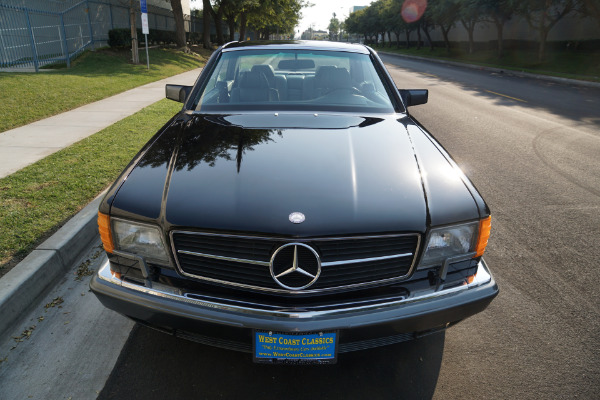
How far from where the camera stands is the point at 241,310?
6.17 ft

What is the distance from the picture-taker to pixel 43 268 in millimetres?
3008

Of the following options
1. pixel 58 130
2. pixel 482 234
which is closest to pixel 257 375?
pixel 482 234

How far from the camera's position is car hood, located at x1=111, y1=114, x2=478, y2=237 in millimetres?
1903

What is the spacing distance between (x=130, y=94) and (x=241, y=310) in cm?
1145

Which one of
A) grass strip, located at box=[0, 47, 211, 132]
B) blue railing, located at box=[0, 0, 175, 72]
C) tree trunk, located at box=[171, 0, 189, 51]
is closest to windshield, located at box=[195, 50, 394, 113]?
grass strip, located at box=[0, 47, 211, 132]

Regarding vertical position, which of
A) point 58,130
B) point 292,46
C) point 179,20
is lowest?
point 58,130

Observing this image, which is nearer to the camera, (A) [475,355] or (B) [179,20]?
(A) [475,355]

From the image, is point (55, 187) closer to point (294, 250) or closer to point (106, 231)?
point (106, 231)

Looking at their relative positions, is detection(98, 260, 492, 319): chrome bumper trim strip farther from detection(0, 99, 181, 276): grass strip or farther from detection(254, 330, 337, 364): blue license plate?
detection(0, 99, 181, 276): grass strip

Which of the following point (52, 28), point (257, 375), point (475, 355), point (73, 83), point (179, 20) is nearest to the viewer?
point (257, 375)

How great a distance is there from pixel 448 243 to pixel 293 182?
30.2 inches

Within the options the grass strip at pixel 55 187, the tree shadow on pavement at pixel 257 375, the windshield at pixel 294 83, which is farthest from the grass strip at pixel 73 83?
the tree shadow on pavement at pixel 257 375

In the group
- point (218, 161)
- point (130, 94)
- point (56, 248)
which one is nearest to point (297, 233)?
point (218, 161)

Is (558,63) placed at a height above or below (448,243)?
below
